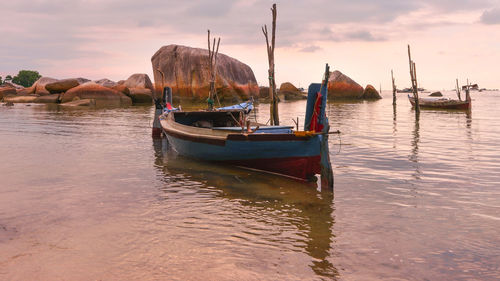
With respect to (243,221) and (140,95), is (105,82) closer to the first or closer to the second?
(140,95)

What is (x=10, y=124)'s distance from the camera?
76.6 feet

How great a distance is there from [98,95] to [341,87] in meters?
38.6

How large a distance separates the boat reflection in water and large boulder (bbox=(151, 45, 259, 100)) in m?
39.4

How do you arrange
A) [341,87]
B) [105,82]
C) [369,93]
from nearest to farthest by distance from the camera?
[105,82]
[341,87]
[369,93]

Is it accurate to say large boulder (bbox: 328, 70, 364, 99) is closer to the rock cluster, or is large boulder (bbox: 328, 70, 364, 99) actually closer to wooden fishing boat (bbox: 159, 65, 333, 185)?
the rock cluster

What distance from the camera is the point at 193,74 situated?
51.2 m

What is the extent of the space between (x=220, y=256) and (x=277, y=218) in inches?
70.4

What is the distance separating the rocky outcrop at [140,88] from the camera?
51147 mm

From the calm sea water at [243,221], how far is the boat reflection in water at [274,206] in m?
0.03

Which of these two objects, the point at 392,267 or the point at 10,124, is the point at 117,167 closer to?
the point at 392,267

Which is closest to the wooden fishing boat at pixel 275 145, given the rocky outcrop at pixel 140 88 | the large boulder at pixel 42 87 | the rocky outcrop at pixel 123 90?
the rocky outcrop at pixel 123 90

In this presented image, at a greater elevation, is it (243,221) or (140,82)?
(140,82)

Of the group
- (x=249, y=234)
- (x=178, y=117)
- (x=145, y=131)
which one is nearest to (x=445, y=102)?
(x=145, y=131)

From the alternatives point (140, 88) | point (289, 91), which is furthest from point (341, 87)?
point (140, 88)
